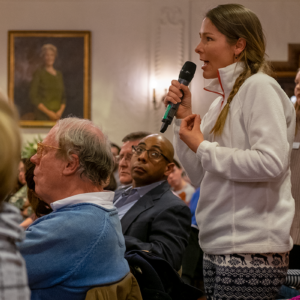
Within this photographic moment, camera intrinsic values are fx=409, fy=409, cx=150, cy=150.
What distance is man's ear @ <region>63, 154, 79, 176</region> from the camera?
1631 millimetres

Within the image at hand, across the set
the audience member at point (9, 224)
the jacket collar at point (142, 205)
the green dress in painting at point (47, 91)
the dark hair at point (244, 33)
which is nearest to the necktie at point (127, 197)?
the jacket collar at point (142, 205)

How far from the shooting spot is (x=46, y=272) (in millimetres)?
1322

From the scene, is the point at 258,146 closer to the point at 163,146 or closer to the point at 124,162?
the point at 163,146

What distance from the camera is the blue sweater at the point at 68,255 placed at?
52.3 inches

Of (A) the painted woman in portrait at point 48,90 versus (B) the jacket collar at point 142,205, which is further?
(A) the painted woman in portrait at point 48,90

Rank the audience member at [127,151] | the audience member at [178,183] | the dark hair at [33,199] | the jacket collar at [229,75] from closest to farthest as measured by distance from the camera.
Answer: the jacket collar at [229,75]
the dark hair at [33,199]
the audience member at [127,151]
the audience member at [178,183]

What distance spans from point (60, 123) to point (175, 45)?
583 centimetres

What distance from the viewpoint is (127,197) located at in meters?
2.80

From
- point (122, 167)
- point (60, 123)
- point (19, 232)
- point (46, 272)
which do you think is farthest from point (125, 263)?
point (122, 167)

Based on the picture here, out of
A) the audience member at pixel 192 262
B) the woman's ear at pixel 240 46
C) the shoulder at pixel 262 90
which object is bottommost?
the audience member at pixel 192 262

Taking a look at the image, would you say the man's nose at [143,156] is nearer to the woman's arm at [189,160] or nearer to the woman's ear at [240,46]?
the woman's arm at [189,160]

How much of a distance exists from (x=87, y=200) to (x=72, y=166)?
0.57ft

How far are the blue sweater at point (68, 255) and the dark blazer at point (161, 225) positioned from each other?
71 centimetres

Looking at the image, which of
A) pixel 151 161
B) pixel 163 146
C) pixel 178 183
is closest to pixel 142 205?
pixel 151 161
